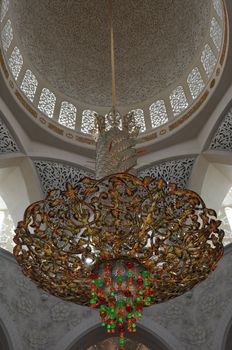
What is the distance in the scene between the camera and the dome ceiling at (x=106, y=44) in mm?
10820

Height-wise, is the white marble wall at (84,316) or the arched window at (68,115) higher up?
the arched window at (68,115)

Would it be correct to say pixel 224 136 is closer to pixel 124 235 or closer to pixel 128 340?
pixel 128 340

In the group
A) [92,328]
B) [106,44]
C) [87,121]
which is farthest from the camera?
[106,44]

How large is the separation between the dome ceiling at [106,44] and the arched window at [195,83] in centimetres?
29

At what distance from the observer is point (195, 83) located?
1054 cm

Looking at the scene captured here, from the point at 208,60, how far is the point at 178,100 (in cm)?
122

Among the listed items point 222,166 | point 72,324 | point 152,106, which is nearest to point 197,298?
point 72,324

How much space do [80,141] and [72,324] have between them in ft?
13.6

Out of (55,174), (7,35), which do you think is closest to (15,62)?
(7,35)

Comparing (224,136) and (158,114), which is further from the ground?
(158,114)

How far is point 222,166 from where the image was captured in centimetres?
996

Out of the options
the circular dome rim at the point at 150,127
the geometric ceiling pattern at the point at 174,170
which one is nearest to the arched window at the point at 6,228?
the circular dome rim at the point at 150,127

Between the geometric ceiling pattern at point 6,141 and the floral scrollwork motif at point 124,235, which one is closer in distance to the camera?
the floral scrollwork motif at point 124,235

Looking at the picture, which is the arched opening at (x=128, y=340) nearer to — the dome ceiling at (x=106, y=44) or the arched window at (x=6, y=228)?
the arched window at (x=6, y=228)
